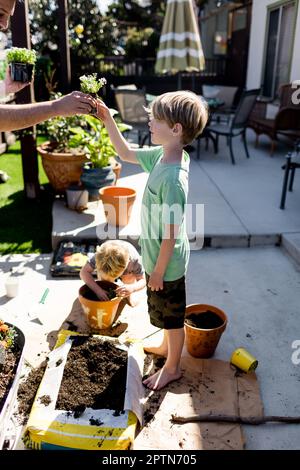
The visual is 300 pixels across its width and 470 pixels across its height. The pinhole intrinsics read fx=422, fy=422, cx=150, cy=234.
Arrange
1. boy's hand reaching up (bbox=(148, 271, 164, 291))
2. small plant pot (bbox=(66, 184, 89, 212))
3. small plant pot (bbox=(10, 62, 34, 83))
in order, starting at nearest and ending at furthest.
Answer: boy's hand reaching up (bbox=(148, 271, 164, 291)) < small plant pot (bbox=(10, 62, 34, 83)) < small plant pot (bbox=(66, 184, 89, 212))

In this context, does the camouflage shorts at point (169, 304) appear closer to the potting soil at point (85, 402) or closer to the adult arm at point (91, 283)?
the potting soil at point (85, 402)

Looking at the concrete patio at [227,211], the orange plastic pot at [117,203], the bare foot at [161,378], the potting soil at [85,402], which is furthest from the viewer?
the concrete patio at [227,211]

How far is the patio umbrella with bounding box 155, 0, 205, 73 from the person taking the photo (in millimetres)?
6586

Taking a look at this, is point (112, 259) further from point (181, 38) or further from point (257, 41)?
point (257, 41)

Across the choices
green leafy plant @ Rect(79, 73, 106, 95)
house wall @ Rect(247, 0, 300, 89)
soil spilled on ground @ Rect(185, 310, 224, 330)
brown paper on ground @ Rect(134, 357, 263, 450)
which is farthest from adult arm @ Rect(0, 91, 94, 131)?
house wall @ Rect(247, 0, 300, 89)

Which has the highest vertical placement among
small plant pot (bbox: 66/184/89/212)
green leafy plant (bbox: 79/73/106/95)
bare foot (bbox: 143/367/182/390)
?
green leafy plant (bbox: 79/73/106/95)

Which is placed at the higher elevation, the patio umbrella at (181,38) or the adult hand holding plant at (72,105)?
the patio umbrella at (181,38)

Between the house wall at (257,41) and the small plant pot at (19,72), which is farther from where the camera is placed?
the house wall at (257,41)

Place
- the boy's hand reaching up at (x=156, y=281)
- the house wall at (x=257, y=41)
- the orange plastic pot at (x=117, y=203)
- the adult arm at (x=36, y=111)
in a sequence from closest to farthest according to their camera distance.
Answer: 1. the adult arm at (x=36, y=111)
2. the boy's hand reaching up at (x=156, y=281)
3. the orange plastic pot at (x=117, y=203)
4. the house wall at (x=257, y=41)

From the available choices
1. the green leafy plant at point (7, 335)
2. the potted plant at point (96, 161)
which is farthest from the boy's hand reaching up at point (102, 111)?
the potted plant at point (96, 161)

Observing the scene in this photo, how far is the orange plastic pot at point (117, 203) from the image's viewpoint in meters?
3.76

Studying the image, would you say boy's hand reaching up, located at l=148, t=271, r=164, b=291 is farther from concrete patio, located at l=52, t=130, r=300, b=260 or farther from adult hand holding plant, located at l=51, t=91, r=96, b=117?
concrete patio, located at l=52, t=130, r=300, b=260

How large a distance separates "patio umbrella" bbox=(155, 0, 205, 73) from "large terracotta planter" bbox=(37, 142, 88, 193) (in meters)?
3.16

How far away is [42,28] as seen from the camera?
36.8 feet
